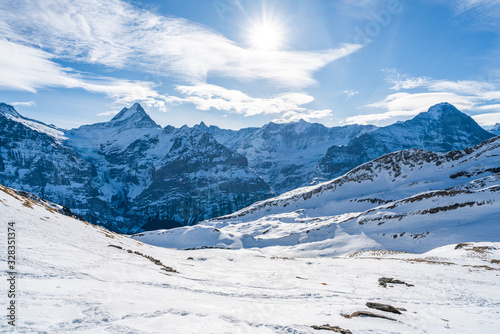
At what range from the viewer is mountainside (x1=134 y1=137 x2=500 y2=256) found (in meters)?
63.5

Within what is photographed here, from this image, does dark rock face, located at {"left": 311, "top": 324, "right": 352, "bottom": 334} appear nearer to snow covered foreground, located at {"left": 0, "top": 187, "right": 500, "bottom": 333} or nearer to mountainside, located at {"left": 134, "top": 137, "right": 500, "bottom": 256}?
snow covered foreground, located at {"left": 0, "top": 187, "right": 500, "bottom": 333}

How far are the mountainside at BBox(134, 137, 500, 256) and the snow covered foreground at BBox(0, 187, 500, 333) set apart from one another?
48.5 meters

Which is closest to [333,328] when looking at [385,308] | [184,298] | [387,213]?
[385,308]

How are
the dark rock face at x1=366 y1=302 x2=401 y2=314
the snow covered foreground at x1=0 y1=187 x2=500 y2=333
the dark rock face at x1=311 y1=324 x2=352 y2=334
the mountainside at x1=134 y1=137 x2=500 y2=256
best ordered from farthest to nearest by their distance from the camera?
the mountainside at x1=134 y1=137 x2=500 y2=256
the dark rock face at x1=366 y1=302 x2=401 y2=314
the dark rock face at x1=311 y1=324 x2=352 y2=334
the snow covered foreground at x1=0 y1=187 x2=500 y2=333

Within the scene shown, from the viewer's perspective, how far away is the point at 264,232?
119 meters

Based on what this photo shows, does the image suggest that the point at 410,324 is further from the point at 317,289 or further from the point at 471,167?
the point at 471,167

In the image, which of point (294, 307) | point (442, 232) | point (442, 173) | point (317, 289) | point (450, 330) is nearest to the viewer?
point (450, 330)

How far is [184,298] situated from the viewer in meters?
12.6

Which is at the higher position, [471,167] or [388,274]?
[471,167]

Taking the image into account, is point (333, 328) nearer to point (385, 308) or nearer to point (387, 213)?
point (385, 308)

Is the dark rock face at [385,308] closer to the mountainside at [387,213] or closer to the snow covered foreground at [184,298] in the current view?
the snow covered foreground at [184,298]

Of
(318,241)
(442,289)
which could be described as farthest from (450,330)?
(318,241)

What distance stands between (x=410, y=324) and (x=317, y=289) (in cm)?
719

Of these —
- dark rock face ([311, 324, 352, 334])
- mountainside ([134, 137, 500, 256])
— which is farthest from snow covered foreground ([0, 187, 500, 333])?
mountainside ([134, 137, 500, 256])
